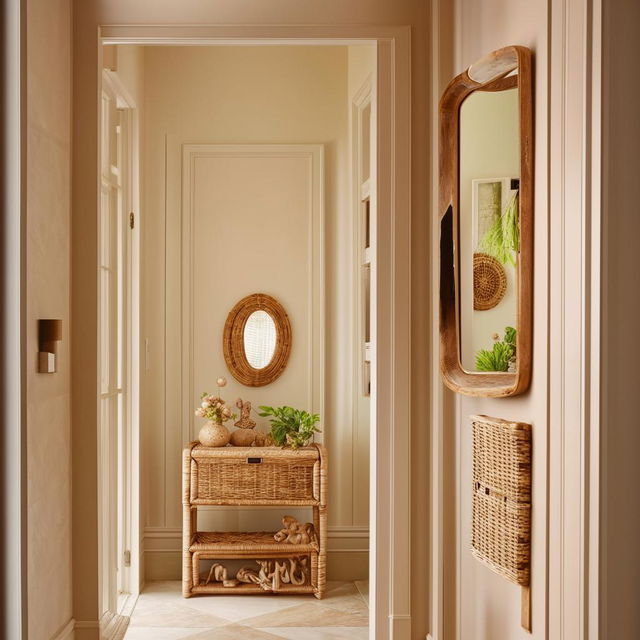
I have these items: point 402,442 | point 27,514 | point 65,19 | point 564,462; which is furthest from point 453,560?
point 65,19

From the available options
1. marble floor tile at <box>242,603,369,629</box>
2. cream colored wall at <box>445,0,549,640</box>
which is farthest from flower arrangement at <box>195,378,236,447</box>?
cream colored wall at <box>445,0,549,640</box>

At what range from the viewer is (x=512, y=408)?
2.36 metres

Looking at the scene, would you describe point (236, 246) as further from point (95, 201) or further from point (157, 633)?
point (157, 633)

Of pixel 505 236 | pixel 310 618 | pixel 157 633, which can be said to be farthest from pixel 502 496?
pixel 157 633

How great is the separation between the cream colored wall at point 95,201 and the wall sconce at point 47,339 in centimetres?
43

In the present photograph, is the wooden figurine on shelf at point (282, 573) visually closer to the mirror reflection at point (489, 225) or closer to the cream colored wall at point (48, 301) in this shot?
the cream colored wall at point (48, 301)

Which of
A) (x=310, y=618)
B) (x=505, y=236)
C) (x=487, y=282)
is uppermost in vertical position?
(x=505, y=236)

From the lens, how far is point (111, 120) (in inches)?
150

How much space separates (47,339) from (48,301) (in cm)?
18

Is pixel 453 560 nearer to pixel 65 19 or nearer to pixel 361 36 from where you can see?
pixel 361 36

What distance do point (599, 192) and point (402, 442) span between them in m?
1.55

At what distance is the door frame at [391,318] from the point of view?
313 centimetres

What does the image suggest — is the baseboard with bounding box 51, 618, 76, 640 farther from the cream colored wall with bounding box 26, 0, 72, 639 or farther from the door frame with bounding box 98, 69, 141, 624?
the door frame with bounding box 98, 69, 141, 624

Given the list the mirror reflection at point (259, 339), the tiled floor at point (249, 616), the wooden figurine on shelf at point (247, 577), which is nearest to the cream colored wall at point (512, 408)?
the tiled floor at point (249, 616)
